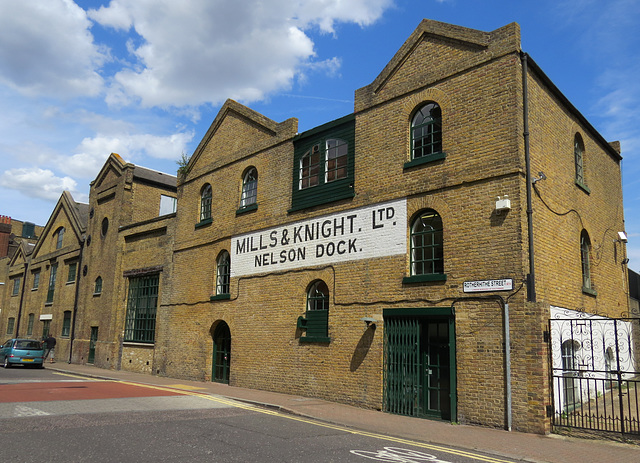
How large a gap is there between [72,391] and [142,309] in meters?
8.47

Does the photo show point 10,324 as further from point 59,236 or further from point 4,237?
point 59,236

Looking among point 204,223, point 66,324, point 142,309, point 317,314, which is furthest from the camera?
point 66,324

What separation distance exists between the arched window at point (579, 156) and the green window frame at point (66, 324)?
86.9ft

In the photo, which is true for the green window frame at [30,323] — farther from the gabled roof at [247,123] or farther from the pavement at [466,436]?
the pavement at [466,436]

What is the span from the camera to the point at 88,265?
2717cm

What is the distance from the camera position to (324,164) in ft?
50.9

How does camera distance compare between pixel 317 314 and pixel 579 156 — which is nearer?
pixel 317 314

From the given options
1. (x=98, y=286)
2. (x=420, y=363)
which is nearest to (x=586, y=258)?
(x=420, y=363)

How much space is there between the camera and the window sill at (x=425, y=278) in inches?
463

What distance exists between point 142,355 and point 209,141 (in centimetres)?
935

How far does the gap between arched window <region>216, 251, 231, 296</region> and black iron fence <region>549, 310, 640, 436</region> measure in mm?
11116

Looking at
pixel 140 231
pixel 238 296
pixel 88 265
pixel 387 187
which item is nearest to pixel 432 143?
pixel 387 187

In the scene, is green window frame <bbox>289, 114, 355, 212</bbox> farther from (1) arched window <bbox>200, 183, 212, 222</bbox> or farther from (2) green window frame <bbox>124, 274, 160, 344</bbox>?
(2) green window frame <bbox>124, 274, 160, 344</bbox>

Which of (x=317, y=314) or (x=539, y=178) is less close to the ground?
(x=539, y=178)
